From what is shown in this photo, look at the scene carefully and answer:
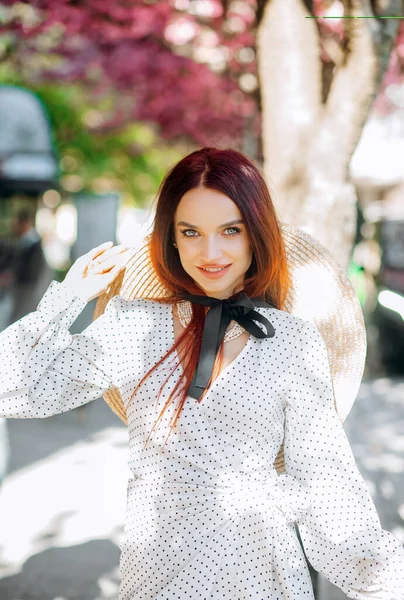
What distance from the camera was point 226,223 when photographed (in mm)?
2102

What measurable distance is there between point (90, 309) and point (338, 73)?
15.5ft

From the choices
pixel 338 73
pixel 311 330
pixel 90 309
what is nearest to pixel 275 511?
pixel 311 330

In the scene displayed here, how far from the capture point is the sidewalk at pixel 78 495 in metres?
4.21

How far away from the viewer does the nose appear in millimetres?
2102

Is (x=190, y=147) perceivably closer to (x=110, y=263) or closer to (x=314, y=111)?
(x=314, y=111)

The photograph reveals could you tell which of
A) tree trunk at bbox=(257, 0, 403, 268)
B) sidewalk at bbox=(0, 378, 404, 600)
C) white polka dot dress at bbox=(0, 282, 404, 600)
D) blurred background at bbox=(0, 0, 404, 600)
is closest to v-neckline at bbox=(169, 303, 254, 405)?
white polka dot dress at bbox=(0, 282, 404, 600)

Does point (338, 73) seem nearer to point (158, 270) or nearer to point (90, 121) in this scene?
point (158, 270)

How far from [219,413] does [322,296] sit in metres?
0.62

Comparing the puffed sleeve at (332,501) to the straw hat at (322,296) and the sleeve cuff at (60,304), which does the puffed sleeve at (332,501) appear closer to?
the straw hat at (322,296)

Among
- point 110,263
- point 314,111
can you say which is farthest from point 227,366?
point 314,111

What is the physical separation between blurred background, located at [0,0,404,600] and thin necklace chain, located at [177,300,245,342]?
42cm

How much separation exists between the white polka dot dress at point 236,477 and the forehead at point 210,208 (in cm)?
31

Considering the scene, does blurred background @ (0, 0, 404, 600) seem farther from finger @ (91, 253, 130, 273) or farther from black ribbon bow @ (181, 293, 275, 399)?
black ribbon bow @ (181, 293, 275, 399)

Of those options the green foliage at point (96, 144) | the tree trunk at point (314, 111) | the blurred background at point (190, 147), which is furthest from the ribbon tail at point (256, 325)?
the green foliage at point (96, 144)
